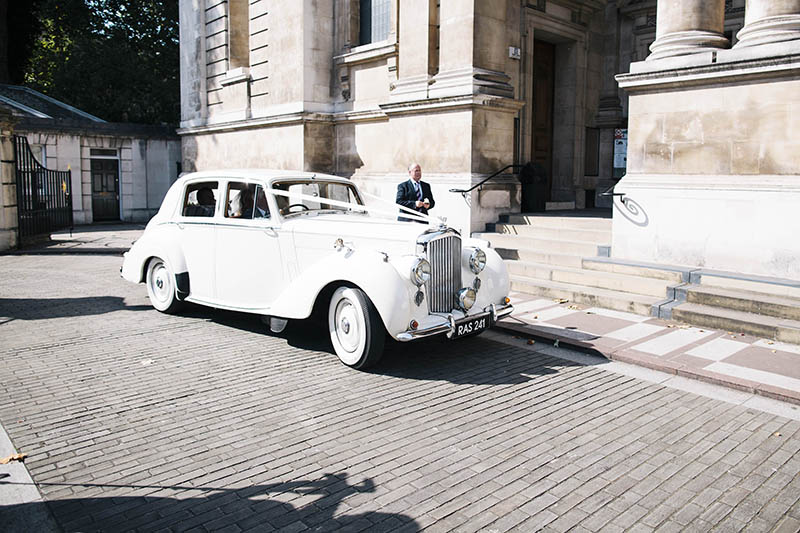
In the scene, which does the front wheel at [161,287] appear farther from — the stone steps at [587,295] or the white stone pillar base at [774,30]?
the white stone pillar base at [774,30]

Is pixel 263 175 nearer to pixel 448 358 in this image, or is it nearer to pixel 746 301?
pixel 448 358

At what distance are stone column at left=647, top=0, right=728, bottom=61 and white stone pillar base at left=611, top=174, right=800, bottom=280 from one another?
1789 millimetres

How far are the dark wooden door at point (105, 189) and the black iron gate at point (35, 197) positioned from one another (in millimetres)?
3403

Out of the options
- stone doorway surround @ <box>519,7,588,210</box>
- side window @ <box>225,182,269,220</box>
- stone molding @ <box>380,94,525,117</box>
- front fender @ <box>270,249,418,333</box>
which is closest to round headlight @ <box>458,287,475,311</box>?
front fender @ <box>270,249,418,333</box>

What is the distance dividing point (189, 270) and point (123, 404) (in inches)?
125

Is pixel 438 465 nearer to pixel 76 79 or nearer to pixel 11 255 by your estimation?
pixel 11 255

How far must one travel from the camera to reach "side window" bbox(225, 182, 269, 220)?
24.4 feet

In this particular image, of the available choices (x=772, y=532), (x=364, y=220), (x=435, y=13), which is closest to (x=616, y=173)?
(x=435, y=13)

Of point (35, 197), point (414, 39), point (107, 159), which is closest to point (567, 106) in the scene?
point (414, 39)

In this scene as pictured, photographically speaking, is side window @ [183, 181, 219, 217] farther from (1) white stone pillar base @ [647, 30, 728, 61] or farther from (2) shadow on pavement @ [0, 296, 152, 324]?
(1) white stone pillar base @ [647, 30, 728, 61]

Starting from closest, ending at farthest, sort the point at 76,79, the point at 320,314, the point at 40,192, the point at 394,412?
the point at 394,412
the point at 320,314
the point at 40,192
the point at 76,79

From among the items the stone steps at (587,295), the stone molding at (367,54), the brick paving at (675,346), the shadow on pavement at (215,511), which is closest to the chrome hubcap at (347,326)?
the brick paving at (675,346)

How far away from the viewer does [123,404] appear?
523 cm

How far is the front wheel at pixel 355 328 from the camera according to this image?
6062mm
